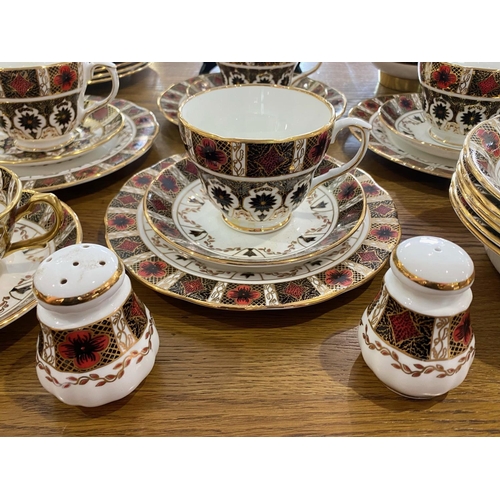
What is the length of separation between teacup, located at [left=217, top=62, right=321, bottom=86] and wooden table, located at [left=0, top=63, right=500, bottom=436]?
0.52 m

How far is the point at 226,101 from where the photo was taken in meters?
0.76

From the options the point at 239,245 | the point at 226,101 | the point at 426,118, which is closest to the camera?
the point at 239,245

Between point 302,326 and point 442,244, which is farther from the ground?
point 442,244

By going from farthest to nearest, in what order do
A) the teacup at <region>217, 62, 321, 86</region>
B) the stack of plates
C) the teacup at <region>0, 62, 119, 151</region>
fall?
the teacup at <region>217, 62, 321, 86</region>, the teacup at <region>0, 62, 119, 151</region>, the stack of plates

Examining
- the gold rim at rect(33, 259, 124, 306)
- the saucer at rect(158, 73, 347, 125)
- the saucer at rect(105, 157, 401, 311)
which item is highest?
the gold rim at rect(33, 259, 124, 306)

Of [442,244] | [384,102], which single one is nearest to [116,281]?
[442,244]

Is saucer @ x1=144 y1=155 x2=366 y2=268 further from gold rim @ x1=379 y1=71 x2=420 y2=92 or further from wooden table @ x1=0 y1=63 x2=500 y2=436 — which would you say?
gold rim @ x1=379 y1=71 x2=420 y2=92

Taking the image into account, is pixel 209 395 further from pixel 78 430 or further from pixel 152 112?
pixel 152 112

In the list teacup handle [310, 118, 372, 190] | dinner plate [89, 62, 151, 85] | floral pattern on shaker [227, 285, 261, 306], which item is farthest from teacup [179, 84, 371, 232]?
dinner plate [89, 62, 151, 85]

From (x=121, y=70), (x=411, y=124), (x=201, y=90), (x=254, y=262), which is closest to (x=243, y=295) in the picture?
(x=254, y=262)

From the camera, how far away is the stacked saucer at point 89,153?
81 centimetres

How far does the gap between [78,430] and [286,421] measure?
0.66ft

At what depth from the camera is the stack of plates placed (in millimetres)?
541

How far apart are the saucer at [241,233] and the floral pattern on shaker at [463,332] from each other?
7.3 inches
